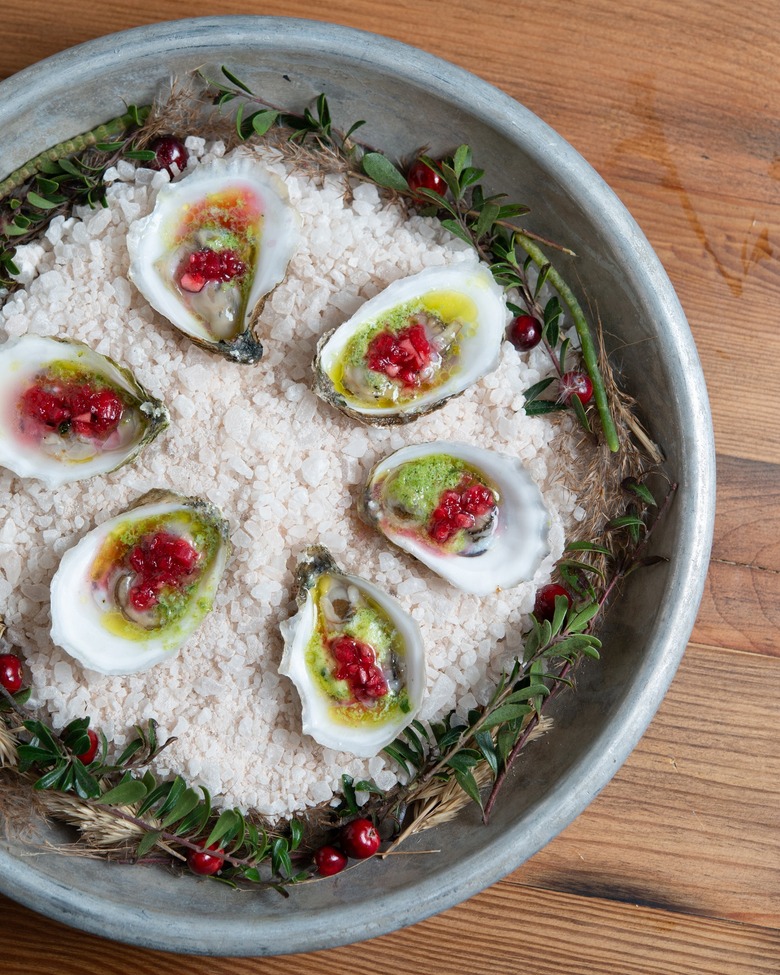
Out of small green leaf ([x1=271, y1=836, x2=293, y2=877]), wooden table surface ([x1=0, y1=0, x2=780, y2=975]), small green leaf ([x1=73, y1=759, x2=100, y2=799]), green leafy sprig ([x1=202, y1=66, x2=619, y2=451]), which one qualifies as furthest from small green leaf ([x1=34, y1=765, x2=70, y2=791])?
green leafy sprig ([x1=202, y1=66, x2=619, y2=451])

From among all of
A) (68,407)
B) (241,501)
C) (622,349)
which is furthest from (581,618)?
(68,407)

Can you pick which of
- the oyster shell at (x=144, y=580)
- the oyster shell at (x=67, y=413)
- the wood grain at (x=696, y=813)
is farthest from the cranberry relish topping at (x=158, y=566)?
the wood grain at (x=696, y=813)

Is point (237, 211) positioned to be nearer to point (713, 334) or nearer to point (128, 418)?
point (128, 418)

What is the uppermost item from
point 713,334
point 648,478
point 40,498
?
point 713,334

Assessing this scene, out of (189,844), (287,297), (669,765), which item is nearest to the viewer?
(189,844)

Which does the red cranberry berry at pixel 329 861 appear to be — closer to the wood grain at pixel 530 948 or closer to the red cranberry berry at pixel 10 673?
the wood grain at pixel 530 948

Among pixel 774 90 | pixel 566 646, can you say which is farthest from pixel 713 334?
pixel 566 646

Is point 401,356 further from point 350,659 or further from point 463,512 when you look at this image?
point 350,659
